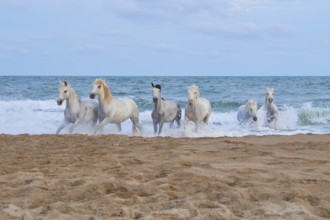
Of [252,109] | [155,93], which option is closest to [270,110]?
[252,109]

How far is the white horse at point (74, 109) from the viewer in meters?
13.6

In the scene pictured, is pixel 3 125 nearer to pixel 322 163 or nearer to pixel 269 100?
pixel 269 100

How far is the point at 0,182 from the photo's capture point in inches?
246

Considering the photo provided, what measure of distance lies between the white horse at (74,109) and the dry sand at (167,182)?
4219 mm

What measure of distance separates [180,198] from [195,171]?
4.01 ft

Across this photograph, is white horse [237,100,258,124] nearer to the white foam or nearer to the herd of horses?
the white foam

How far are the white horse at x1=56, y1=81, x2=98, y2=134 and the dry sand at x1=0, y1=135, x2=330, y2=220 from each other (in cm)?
422

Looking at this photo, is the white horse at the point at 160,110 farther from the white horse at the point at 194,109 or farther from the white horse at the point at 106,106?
the white horse at the point at 106,106

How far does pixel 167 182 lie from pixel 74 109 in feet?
26.4

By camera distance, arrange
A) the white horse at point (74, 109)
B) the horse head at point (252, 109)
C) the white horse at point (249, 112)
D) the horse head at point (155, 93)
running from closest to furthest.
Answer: the white horse at point (74, 109) < the horse head at point (155, 93) < the horse head at point (252, 109) < the white horse at point (249, 112)

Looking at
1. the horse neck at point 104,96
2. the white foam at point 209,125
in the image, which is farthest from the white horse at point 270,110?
the horse neck at point 104,96

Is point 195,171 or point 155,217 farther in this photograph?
point 195,171

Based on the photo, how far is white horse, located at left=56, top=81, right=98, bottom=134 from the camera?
44.6ft

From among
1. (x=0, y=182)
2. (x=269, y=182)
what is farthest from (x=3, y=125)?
(x=269, y=182)
